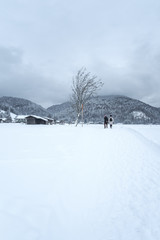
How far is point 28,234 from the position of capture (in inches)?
70.0

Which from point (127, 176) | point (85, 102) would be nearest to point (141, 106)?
point (85, 102)

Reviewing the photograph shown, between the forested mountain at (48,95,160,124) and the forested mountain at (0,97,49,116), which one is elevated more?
the forested mountain at (0,97,49,116)

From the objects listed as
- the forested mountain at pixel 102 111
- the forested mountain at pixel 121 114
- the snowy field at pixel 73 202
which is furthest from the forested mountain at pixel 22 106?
the snowy field at pixel 73 202

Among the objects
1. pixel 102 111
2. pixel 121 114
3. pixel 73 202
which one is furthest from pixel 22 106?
pixel 73 202

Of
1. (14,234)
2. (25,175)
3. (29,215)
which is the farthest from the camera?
(25,175)

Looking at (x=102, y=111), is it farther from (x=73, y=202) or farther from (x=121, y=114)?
→ (x=73, y=202)

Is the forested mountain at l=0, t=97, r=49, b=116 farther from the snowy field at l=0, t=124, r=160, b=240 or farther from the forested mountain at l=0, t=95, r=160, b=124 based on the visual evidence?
the snowy field at l=0, t=124, r=160, b=240

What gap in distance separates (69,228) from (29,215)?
66cm

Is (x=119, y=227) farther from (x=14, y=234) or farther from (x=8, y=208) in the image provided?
(x=8, y=208)

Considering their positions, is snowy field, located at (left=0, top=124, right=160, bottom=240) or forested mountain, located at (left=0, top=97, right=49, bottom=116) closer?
snowy field, located at (left=0, top=124, right=160, bottom=240)

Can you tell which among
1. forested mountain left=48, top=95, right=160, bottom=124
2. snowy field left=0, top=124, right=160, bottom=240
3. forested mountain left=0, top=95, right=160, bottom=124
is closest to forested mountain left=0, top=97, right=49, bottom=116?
forested mountain left=0, top=95, right=160, bottom=124

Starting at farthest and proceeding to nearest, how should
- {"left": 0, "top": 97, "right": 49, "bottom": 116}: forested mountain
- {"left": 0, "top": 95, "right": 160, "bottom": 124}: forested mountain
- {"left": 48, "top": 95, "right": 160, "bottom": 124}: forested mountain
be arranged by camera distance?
{"left": 0, "top": 97, "right": 49, "bottom": 116}: forested mountain < {"left": 48, "top": 95, "right": 160, "bottom": 124}: forested mountain < {"left": 0, "top": 95, "right": 160, "bottom": 124}: forested mountain

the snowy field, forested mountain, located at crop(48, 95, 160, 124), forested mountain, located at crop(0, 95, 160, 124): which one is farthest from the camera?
forested mountain, located at crop(48, 95, 160, 124)

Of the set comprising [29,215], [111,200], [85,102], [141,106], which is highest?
[141,106]
